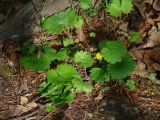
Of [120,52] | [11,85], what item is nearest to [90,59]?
[120,52]

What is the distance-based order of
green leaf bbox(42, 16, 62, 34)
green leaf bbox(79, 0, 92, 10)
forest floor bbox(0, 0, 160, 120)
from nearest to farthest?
forest floor bbox(0, 0, 160, 120)
green leaf bbox(42, 16, 62, 34)
green leaf bbox(79, 0, 92, 10)

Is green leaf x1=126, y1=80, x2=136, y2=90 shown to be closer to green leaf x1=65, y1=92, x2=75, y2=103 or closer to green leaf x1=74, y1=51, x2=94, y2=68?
green leaf x1=74, y1=51, x2=94, y2=68

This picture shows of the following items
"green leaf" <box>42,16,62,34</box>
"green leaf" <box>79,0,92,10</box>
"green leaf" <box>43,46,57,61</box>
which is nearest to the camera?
"green leaf" <box>43,46,57,61</box>

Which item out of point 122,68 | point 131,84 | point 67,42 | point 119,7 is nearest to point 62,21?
point 67,42

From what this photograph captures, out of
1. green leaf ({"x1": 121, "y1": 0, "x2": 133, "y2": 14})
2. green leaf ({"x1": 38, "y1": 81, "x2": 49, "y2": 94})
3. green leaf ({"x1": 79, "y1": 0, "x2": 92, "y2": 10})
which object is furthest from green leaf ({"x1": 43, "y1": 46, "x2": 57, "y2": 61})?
green leaf ({"x1": 121, "y1": 0, "x2": 133, "y2": 14})

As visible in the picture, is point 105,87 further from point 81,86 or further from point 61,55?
point 61,55
